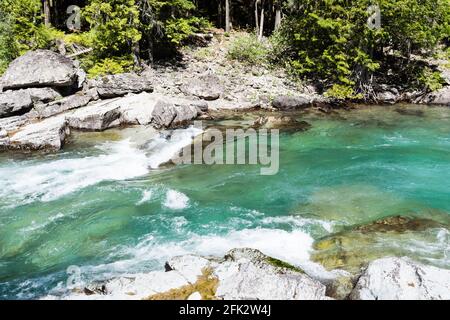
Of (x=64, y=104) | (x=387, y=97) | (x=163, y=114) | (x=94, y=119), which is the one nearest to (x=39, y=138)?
(x=94, y=119)

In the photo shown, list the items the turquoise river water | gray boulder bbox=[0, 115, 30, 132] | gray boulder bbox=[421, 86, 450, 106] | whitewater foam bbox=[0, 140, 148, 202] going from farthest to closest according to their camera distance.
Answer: gray boulder bbox=[421, 86, 450, 106] → gray boulder bbox=[0, 115, 30, 132] → whitewater foam bbox=[0, 140, 148, 202] → the turquoise river water

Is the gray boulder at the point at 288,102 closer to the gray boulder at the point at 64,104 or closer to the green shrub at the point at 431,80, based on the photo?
the green shrub at the point at 431,80

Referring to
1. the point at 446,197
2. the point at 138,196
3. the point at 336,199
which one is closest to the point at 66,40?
the point at 138,196

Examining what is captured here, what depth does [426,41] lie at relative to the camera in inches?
1025

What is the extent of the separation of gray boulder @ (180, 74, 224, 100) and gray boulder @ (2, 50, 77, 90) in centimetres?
648

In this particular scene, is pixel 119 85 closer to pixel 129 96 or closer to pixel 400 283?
pixel 129 96

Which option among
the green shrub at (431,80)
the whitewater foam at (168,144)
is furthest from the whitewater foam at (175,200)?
the green shrub at (431,80)

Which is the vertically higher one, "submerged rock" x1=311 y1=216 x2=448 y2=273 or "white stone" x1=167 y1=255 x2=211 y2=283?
"white stone" x1=167 y1=255 x2=211 y2=283

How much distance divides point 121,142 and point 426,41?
811 inches

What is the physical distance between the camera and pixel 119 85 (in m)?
22.5

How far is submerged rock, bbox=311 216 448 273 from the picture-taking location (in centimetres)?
934

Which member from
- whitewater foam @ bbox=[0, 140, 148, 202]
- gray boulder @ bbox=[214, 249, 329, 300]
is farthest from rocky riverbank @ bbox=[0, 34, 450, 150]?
gray boulder @ bbox=[214, 249, 329, 300]

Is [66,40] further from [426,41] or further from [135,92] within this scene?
[426,41]

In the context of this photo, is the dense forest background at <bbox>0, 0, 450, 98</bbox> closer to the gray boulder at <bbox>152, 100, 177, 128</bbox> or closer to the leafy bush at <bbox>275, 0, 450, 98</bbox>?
the leafy bush at <bbox>275, 0, 450, 98</bbox>
